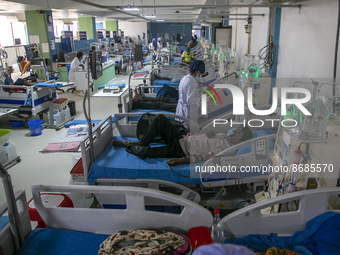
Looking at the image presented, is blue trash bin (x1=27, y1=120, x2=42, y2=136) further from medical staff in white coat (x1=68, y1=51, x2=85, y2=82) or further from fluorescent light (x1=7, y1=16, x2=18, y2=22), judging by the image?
fluorescent light (x1=7, y1=16, x2=18, y2=22)

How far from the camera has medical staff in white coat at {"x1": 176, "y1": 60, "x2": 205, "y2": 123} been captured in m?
4.59

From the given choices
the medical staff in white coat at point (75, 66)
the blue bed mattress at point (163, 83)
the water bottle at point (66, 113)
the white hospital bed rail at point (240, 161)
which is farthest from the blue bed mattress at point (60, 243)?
the medical staff in white coat at point (75, 66)

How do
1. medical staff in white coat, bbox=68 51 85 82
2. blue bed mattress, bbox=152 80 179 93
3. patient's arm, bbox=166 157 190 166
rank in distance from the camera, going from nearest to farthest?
patient's arm, bbox=166 157 190 166 < blue bed mattress, bbox=152 80 179 93 < medical staff in white coat, bbox=68 51 85 82

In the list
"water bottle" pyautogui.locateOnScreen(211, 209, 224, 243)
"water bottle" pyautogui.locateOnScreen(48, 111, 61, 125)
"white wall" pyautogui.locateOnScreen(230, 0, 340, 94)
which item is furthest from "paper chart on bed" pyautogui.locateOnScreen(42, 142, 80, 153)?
"white wall" pyautogui.locateOnScreen(230, 0, 340, 94)

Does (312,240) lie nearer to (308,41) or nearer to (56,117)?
(308,41)

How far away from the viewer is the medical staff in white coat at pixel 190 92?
15.1ft

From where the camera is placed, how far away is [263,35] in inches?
237

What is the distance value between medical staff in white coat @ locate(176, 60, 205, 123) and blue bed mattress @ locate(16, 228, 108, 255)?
2.89m

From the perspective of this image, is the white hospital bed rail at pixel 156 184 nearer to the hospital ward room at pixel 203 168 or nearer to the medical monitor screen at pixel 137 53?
the hospital ward room at pixel 203 168

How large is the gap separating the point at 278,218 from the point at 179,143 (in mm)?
1534

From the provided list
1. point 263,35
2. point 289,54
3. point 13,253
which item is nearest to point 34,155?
point 13,253

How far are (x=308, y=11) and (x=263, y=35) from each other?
7.45 ft

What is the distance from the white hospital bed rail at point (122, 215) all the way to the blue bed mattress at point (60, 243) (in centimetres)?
8

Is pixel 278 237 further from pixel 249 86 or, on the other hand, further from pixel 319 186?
pixel 249 86
